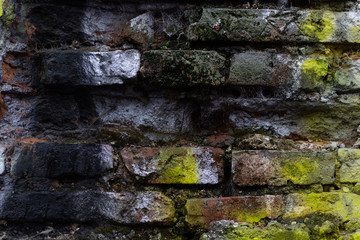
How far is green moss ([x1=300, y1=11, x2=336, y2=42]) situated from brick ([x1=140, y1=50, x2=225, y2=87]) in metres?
0.35

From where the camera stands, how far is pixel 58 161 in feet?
3.44

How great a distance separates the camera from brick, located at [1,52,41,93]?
43.7 inches

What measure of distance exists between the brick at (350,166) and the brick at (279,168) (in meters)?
0.04

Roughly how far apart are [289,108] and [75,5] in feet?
2.79

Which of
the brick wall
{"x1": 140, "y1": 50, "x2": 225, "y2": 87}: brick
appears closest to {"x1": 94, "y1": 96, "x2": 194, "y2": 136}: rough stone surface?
the brick wall

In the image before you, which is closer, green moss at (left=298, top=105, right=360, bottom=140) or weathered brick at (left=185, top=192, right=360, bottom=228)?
weathered brick at (left=185, top=192, right=360, bottom=228)

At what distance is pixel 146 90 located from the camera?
114 centimetres

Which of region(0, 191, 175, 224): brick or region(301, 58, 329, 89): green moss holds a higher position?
region(301, 58, 329, 89): green moss

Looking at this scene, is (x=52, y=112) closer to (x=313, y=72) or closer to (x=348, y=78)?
(x=313, y=72)

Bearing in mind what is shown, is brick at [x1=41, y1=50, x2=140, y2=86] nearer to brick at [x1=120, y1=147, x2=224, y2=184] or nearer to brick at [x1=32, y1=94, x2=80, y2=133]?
brick at [x1=32, y1=94, x2=80, y2=133]

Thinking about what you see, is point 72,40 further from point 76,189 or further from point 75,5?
point 76,189

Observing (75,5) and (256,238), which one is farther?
(75,5)

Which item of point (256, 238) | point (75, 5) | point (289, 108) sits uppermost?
→ point (75, 5)

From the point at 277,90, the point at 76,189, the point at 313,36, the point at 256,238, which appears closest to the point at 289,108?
the point at 277,90
